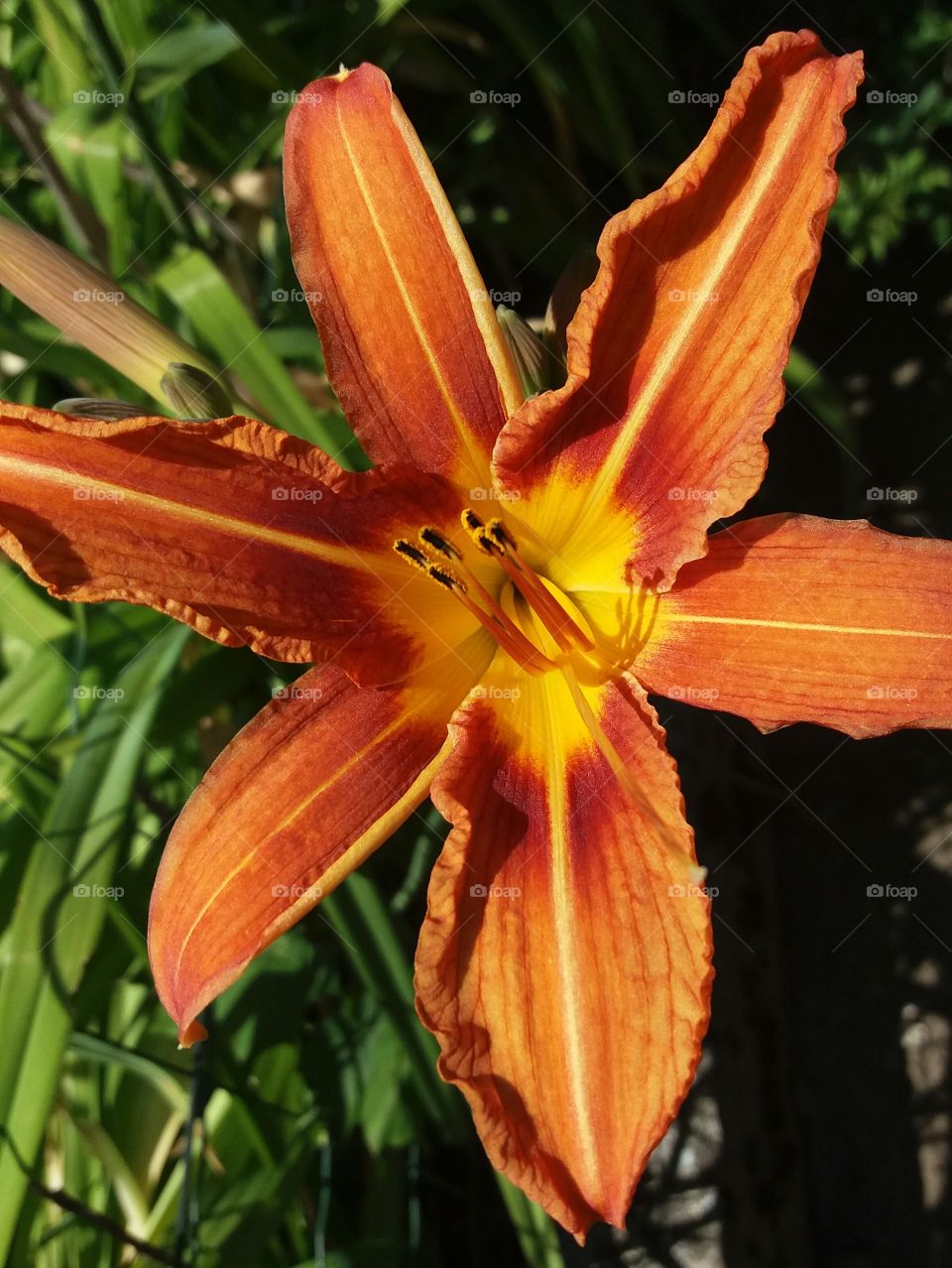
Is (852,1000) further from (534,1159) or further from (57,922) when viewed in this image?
(57,922)

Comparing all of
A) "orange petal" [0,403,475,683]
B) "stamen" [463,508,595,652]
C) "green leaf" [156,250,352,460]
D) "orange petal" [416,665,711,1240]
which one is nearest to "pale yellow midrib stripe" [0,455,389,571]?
"orange petal" [0,403,475,683]

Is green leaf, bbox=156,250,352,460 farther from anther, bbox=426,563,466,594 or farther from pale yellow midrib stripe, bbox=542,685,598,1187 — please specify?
pale yellow midrib stripe, bbox=542,685,598,1187

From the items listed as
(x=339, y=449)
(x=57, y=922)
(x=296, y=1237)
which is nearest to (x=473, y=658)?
(x=339, y=449)

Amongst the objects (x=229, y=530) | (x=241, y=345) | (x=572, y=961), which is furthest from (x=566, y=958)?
(x=241, y=345)

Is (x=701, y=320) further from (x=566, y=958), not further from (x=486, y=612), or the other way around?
(x=566, y=958)

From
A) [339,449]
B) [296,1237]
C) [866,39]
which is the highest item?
[866,39]

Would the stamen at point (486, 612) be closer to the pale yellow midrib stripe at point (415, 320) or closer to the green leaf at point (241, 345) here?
the pale yellow midrib stripe at point (415, 320)
